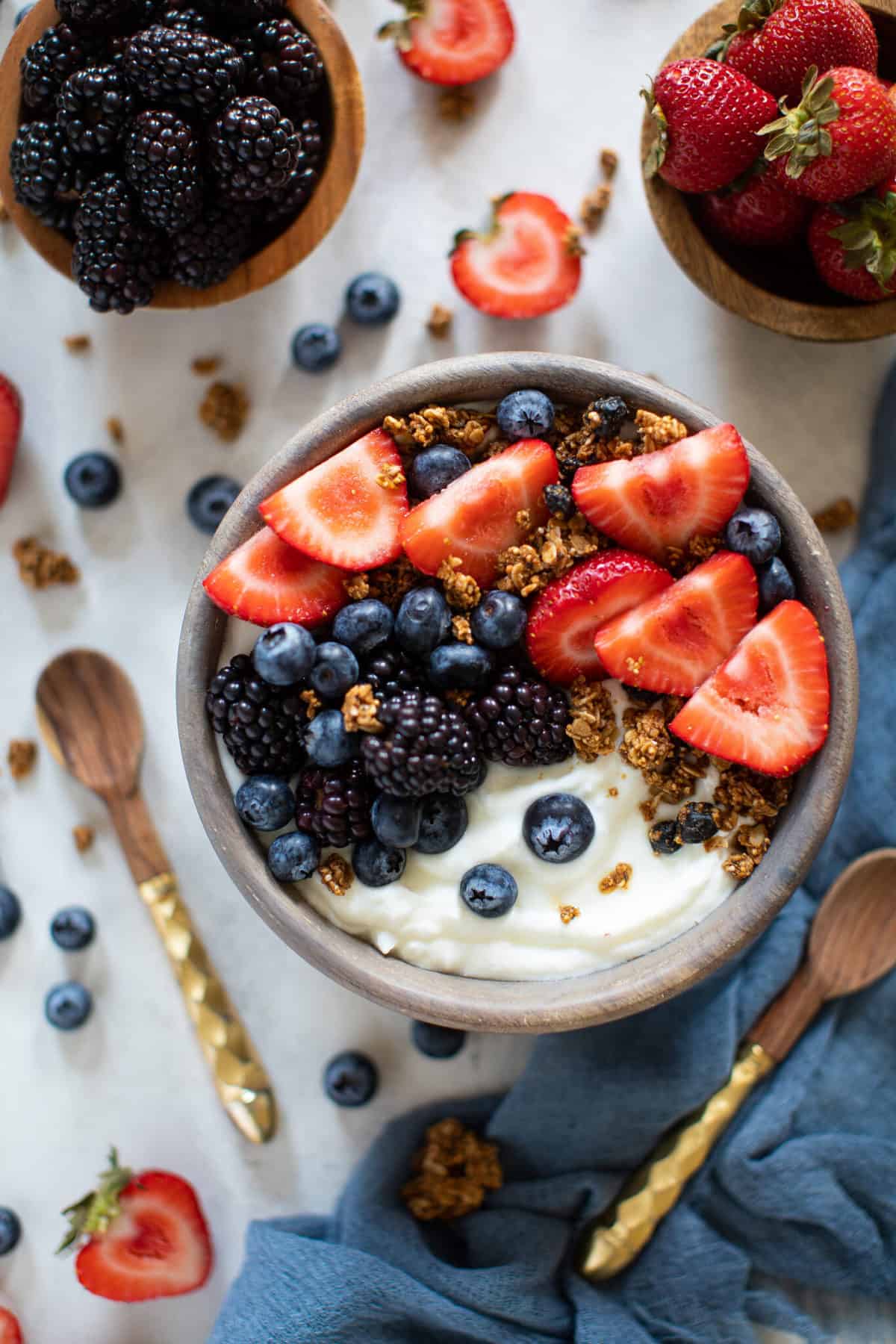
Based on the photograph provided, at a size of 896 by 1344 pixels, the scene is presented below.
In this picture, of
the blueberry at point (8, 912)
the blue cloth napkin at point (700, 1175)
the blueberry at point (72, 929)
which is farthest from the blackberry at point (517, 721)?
the blueberry at point (8, 912)

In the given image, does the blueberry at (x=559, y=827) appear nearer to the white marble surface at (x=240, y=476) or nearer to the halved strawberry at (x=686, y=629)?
the halved strawberry at (x=686, y=629)

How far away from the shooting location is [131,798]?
1.94 metres

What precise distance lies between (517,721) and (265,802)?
0.34 m

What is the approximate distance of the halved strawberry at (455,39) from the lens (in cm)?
187

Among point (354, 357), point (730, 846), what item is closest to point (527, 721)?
point (730, 846)

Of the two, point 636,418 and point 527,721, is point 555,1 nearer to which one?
point 636,418

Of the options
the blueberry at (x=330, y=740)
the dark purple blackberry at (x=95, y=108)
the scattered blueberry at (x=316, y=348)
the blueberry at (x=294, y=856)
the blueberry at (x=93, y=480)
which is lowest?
the blueberry at (x=294, y=856)

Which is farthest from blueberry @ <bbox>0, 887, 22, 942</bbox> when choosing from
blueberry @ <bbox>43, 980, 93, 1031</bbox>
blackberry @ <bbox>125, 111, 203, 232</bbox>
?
blackberry @ <bbox>125, 111, 203, 232</bbox>

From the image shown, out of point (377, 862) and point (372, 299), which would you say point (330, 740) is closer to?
point (377, 862)

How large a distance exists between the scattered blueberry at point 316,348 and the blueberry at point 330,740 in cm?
72

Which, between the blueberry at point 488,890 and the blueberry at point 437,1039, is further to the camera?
the blueberry at point 437,1039

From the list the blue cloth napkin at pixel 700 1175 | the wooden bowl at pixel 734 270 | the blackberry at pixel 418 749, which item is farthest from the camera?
the blue cloth napkin at pixel 700 1175

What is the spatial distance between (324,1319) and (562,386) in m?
1.45

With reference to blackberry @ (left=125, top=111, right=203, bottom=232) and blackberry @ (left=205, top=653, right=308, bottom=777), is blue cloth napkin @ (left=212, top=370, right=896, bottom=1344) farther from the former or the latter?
blackberry @ (left=125, top=111, right=203, bottom=232)
